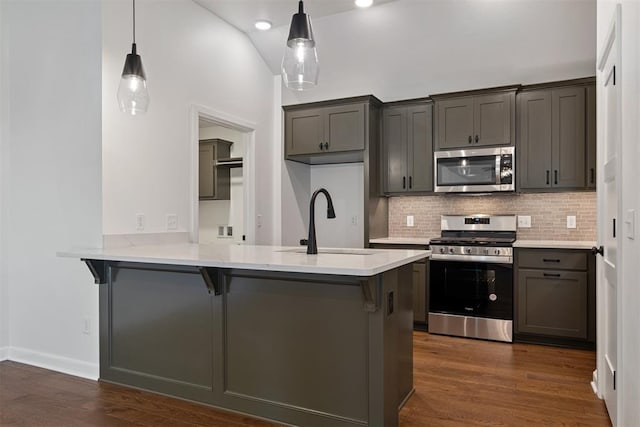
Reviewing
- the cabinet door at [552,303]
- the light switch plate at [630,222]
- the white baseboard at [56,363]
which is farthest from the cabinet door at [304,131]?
the light switch plate at [630,222]

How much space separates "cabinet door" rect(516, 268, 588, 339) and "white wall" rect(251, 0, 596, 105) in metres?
1.88

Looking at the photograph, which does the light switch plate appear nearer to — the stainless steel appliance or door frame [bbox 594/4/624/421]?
door frame [bbox 594/4/624/421]

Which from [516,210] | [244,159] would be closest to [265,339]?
[244,159]

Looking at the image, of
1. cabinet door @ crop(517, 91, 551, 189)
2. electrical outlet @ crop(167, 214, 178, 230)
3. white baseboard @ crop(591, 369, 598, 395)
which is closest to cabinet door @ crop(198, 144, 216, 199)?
electrical outlet @ crop(167, 214, 178, 230)

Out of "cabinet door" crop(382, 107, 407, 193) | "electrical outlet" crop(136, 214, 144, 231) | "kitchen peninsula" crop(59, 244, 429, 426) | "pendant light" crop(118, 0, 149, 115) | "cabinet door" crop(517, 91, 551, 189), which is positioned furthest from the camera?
"cabinet door" crop(382, 107, 407, 193)

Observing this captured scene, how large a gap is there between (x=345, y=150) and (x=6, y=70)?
308 centimetres

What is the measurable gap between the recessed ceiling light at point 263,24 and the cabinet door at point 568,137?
9.14 ft

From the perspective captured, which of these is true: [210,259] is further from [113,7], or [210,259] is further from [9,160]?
[9,160]

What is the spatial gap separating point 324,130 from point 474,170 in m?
1.62

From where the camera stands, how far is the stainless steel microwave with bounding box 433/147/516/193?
4191 millimetres

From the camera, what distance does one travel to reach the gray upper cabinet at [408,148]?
15.0ft

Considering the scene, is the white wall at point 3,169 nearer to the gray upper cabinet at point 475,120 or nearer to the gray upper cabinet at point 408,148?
the gray upper cabinet at point 408,148

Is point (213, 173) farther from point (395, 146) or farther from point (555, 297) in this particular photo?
point (555, 297)

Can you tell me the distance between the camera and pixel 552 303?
3803 millimetres
